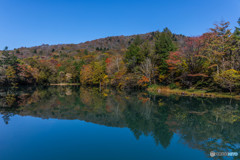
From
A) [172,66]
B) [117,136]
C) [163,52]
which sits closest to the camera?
[117,136]

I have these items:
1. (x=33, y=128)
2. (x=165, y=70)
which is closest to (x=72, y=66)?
(x=165, y=70)

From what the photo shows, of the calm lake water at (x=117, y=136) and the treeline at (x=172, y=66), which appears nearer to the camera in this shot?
the calm lake water at (x=117, y=136)

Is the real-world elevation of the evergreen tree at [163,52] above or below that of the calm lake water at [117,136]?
above

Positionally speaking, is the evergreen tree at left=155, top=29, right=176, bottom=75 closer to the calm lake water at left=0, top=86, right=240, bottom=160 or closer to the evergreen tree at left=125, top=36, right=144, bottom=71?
the evergreen tree at left=125, top=36, right=144, bottom=71

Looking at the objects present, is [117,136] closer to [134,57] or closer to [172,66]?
[172,66]

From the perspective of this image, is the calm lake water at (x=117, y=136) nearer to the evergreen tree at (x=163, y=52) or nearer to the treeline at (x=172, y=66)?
the treeline at (x=172, y=66)

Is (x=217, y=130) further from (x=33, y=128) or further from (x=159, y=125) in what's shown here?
(x=33, y=128)

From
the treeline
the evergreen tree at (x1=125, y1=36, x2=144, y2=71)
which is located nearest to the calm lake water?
the treeline

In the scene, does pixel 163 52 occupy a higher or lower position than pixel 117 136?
higher

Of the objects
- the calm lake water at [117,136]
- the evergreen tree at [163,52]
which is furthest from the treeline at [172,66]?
the calm lake water at [117,136]

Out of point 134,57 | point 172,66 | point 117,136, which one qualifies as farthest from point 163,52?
point 117,136

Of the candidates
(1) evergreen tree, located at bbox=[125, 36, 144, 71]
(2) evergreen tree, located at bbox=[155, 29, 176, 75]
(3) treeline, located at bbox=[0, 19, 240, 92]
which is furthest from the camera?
(1) evergreen tree, located at bbox=[125, 36, 144, 71]

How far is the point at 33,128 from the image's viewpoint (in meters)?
9.06

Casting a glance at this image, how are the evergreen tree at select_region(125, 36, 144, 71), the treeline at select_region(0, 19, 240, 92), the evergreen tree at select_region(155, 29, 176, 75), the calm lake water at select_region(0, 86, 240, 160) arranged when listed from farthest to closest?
the evergreen tree at select_region(125, 36, 144, 71)
the evergreen tree at select_region(155, 29, 176, 75)
the treeline at select_region(0, 19, 240, 92)
the calm lake water at select_region(0, 86, 240, 160)
